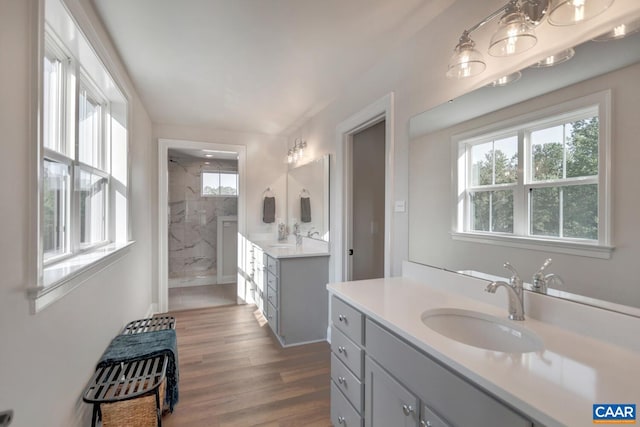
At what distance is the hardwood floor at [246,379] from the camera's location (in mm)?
1900

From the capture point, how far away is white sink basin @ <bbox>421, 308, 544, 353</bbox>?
1.10 metres

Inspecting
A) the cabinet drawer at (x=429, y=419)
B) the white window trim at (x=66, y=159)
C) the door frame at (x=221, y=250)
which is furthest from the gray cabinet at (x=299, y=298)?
the door frame at (x=221, y=250)

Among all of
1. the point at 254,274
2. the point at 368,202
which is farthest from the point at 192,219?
the point at 368,202

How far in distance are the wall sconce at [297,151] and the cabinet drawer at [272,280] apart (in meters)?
1.56

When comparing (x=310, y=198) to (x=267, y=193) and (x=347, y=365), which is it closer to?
(x=267, y=193)

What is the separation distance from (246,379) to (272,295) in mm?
899

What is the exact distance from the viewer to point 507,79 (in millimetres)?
1337

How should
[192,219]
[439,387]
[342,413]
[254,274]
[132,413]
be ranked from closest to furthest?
1. [439,387]
2. [132,413]
3. [342,413]
4. [254,274]
5. [192,219]

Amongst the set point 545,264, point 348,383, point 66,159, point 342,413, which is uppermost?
point 66,159

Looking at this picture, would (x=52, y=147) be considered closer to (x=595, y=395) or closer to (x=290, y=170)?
(x=595, y=395)

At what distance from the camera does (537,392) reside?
718 millimetres

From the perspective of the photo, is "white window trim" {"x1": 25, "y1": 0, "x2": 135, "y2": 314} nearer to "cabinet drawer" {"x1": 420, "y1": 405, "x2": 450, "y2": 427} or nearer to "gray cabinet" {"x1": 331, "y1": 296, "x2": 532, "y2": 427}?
"gray cabinet" {"x1": 331, "y1": 296, "x2": 532, "y2": 427}

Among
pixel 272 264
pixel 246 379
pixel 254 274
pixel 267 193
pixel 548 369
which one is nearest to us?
pixel 548 369

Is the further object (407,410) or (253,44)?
(253,44)
